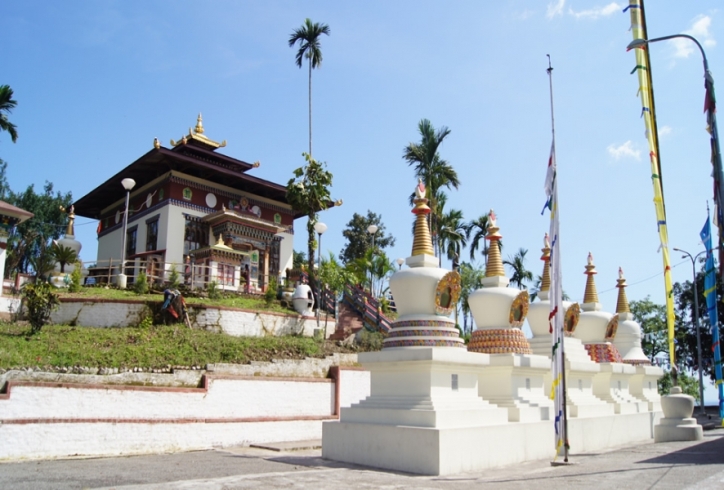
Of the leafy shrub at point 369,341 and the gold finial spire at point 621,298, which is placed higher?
the gold finial spire at point 621,298

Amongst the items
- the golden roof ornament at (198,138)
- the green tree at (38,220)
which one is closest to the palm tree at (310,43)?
the golden roof ornament at (198,138)

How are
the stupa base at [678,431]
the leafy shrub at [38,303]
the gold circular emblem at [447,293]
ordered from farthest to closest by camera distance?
the stupa base at [678,431]
the leafy shrub at [38,303]
the gold circular emblem at [447,293]

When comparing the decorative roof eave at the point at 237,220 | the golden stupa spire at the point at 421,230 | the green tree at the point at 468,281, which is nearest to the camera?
the golden stupa spire at the point at 421,230

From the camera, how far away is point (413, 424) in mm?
12602

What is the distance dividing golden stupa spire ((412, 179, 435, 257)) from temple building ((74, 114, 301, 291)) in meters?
15.5

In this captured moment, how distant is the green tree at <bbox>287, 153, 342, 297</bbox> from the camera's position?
30328 millimetres

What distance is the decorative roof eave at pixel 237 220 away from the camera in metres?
31.4

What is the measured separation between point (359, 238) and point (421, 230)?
4045cm

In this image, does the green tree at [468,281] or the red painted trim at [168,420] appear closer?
the red painted trim at [168,420]

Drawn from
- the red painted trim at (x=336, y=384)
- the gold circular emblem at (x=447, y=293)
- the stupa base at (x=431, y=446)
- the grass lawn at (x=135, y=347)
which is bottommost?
the stupa base at (x=431, y=446)

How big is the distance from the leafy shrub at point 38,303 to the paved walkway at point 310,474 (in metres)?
5.83

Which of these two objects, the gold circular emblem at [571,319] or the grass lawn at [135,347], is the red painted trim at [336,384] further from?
the gold circular emblem at [571,319]

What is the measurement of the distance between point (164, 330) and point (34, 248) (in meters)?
35.6

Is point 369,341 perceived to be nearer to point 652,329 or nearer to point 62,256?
point 62,256
